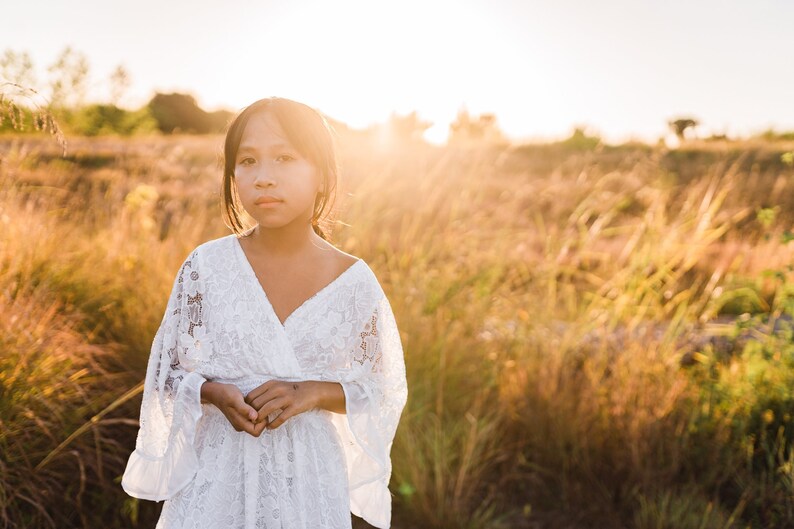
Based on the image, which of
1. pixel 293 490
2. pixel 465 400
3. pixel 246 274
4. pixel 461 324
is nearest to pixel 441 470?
pixel 465 400

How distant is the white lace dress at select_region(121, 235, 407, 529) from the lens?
1646mm

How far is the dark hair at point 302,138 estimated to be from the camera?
65.1 inches

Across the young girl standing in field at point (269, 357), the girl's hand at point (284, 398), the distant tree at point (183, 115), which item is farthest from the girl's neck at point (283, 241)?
the distant tree at point (183, 115)

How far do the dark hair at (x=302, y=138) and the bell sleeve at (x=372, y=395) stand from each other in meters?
0.30

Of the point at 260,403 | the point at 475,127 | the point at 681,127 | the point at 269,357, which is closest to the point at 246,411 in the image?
the point at 260,403

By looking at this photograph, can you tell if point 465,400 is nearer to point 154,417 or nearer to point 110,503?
point 110,503

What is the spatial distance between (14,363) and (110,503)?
29.7 inches

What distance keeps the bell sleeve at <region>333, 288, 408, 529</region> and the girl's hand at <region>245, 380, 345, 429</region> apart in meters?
0.09

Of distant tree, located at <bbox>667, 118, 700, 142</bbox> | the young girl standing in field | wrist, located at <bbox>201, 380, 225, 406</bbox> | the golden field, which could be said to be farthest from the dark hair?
distant tree, located at <bbox>667, 118, 700, 142</bbox>

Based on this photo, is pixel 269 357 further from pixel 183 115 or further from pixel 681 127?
pixel 183 115

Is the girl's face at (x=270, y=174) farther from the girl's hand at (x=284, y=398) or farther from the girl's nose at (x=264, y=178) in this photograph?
the girl's hand at (x=284, y=398)

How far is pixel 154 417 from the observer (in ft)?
5.82

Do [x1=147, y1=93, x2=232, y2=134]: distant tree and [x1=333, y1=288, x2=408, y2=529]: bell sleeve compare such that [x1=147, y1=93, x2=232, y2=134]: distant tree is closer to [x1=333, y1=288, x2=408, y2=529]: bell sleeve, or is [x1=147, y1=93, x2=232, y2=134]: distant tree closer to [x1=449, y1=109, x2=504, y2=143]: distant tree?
[x1=449, y1=109, x2=504, y2=143]: distant tree

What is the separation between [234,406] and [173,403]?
27cm
